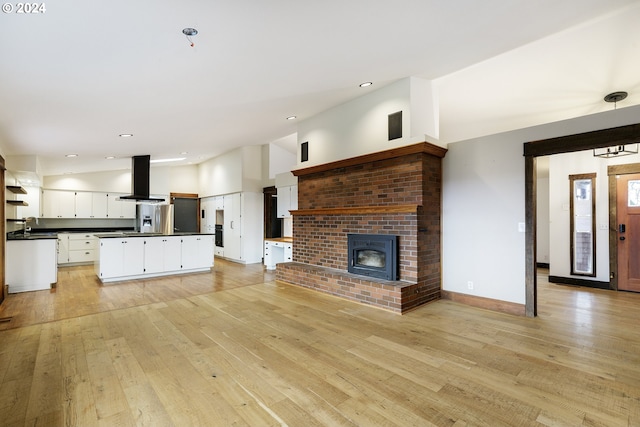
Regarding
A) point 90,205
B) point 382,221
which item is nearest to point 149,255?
point 90,205

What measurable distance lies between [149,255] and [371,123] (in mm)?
4967

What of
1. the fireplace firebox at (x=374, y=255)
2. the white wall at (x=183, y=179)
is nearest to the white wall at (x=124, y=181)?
the white wall at (x=183, y=179)

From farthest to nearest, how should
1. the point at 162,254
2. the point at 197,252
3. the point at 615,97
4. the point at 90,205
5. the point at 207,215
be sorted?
1. the point at 207,215
2. the point at 90,205
3. the point at 197,252
4. the point at 162,254
5. the point at 615,97

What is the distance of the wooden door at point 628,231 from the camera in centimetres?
477

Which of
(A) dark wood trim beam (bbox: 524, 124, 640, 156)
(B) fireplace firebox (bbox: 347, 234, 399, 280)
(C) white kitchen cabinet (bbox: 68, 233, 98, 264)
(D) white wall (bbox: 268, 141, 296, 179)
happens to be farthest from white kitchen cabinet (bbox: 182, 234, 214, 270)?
(A) dark wood trim beam (bbox: 524, 124, 640, 156)

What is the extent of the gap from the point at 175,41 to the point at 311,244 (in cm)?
373

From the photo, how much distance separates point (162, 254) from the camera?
607 cm

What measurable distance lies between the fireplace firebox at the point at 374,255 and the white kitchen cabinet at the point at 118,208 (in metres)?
6.98

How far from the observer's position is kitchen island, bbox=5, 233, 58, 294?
4.76 metres

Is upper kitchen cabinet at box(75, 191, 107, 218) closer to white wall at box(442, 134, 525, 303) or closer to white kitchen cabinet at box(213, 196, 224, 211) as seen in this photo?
white kitchen cabinet at box(213, 196, 224, 211)

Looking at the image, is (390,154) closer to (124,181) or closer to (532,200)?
(532,200)

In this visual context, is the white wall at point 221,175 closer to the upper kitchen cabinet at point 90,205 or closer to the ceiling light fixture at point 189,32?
the upper kitchen cabinet at point 90,205

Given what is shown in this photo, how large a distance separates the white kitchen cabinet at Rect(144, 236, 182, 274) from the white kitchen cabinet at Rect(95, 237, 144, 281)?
105 millimetres

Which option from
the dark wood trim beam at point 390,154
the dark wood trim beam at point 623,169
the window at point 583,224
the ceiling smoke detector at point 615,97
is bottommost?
the window at point 583,224
